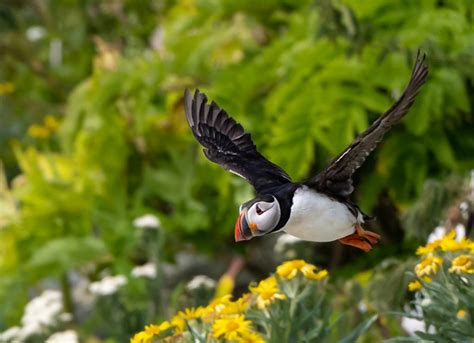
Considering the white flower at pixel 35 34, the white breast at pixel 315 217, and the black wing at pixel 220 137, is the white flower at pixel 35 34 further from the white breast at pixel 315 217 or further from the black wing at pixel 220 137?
the white breast at pixel 315 217

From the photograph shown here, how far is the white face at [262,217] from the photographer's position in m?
1.46

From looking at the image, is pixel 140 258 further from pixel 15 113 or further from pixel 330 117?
→ pixel 15 113

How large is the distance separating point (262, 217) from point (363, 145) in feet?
0.62

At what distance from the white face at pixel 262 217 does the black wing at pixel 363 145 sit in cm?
11

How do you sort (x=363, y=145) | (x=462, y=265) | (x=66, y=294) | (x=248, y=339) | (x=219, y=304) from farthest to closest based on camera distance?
1. (x=66, y=294)
2. (x=219, y=304)
3. (x=462, y=265)
4. (x=248, y=339)
5. (x=363, y=145)

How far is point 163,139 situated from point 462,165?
53.4 inches

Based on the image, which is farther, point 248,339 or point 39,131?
point 39,131

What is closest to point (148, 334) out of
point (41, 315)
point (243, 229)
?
point (243, 229)

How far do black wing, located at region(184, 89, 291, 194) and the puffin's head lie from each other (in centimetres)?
29

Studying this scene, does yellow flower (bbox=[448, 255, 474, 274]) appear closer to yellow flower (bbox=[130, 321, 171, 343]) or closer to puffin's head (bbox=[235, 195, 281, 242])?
puffin's head (bbox=[235, 195, 281, 242])

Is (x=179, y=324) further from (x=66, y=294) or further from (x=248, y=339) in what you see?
(x=66, y=294)

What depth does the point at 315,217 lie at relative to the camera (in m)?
1.52

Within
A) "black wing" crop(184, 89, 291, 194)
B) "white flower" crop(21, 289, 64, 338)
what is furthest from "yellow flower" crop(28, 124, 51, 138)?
"black wing" crop(184, 89, 291, 194)

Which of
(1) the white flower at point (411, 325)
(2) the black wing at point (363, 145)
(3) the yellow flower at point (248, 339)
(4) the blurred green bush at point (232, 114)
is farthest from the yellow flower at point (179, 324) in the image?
(4) the blurred green bush at point (232, 114)
